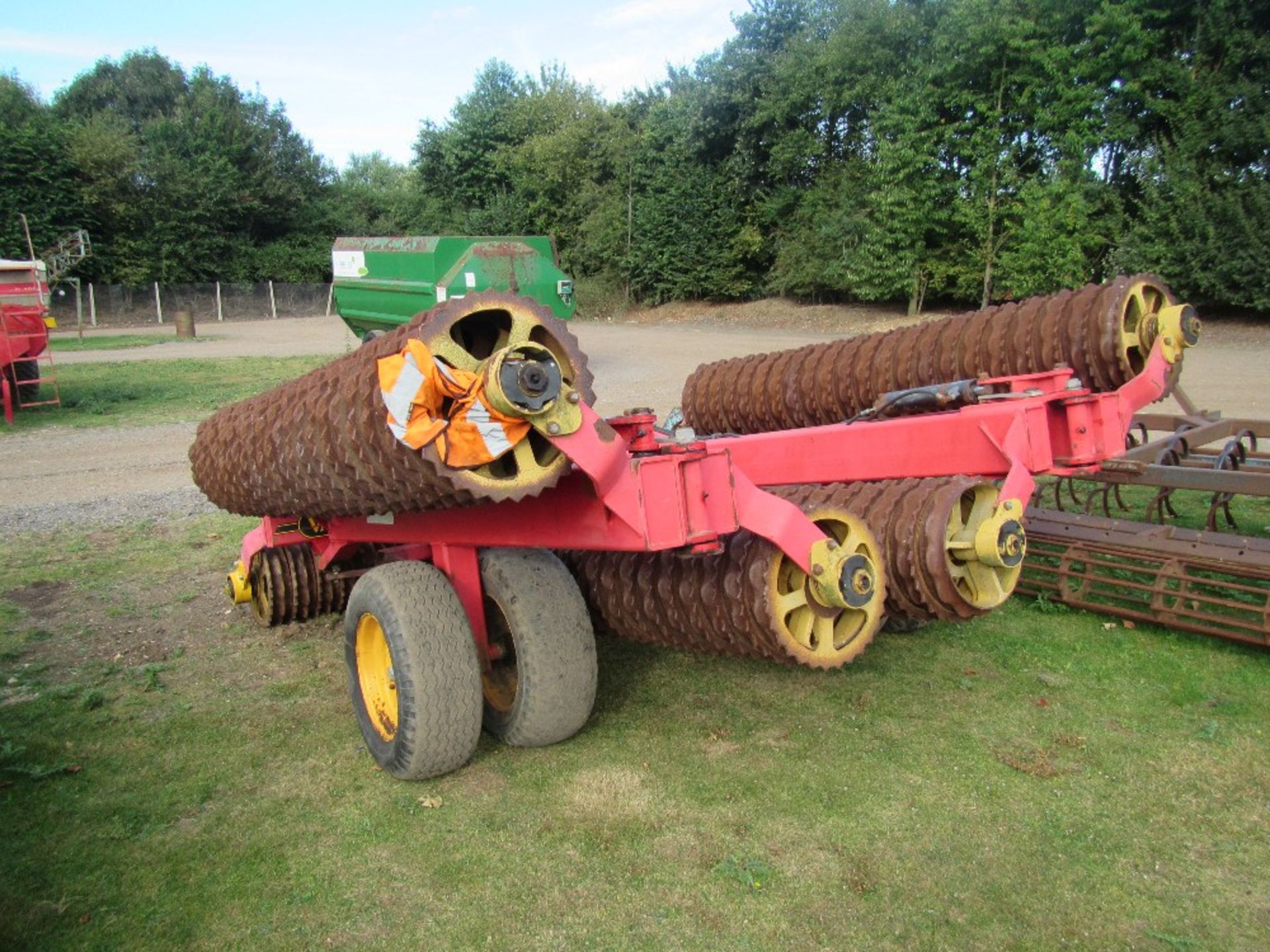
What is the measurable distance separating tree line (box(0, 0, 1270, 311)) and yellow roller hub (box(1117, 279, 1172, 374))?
56.2 ft

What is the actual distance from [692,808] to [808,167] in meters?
29.0

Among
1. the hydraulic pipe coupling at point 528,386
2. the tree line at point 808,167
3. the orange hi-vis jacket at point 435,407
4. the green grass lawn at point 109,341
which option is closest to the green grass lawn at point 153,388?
the green grass lawn at point 109,341

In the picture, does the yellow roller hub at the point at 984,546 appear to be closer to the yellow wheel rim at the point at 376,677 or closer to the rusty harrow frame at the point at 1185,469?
the rusty harrow frame at the point at 1185,469

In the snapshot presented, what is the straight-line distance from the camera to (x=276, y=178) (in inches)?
1854

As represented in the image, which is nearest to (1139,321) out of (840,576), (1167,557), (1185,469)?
(1185,469)

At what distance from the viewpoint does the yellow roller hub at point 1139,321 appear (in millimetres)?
4426

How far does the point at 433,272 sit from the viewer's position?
46.7ft

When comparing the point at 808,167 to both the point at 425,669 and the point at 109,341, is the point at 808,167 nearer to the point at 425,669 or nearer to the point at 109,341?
the point at 109,341

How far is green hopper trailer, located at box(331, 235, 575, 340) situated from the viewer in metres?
14.2

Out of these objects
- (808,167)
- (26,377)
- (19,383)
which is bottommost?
(19,383)

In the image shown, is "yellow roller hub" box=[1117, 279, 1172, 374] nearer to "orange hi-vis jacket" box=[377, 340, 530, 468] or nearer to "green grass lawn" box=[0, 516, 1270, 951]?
"green grass lawn" box=[0, 516, 1270, 951]

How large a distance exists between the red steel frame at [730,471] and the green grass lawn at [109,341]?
963 inches

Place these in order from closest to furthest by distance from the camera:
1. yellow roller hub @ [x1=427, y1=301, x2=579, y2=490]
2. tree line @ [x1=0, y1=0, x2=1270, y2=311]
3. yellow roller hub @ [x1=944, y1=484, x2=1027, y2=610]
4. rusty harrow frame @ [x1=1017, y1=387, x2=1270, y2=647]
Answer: yellow roller hub @ [x1=427, y1=301, x2=579, y2=490] → yellow roller hub @ [x1=944, y1=484, x2=1027, y2=610] → rusty harrow frame @ [x1=1017, y1=387, x2=1270, y2=647] → tree line @ [x1=0, y1=0, x2=1270, y2=311]

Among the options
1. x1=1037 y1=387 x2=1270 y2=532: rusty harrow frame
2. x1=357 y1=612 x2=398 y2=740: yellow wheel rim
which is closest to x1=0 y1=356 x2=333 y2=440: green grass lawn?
x1=357 y1=612 x2=398 y2=740: yellow wheel rim
